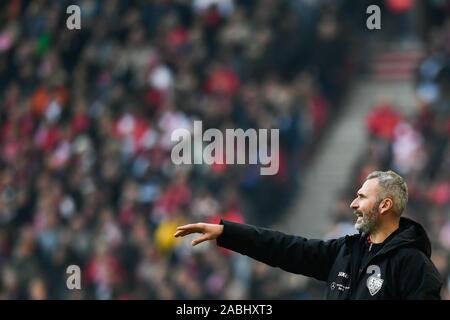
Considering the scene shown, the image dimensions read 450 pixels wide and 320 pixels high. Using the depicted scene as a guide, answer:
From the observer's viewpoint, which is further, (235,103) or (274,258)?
(235,103)

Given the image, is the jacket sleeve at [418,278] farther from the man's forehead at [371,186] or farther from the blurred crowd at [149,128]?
the blurred crowd at [149,128]

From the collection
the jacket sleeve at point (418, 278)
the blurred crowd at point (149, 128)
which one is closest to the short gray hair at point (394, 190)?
the jacket sleeve at point (418, 278)

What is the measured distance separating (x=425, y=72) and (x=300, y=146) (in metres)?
1.74

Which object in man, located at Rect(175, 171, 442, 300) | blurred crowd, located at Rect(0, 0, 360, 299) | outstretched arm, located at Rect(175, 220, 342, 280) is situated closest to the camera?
man, located at Rect(175, 171, 442, 300)

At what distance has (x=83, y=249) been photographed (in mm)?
15125

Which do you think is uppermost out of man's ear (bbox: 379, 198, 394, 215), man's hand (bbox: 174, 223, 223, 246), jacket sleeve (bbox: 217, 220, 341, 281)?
man's ear (bbox: 379, 198, 394, 215)

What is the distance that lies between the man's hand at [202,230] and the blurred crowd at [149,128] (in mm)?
6982

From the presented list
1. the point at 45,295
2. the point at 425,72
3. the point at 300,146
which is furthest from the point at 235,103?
the point at 45,295

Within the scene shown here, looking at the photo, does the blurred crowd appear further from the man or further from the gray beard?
the gray beard

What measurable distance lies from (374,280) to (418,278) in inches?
8.5

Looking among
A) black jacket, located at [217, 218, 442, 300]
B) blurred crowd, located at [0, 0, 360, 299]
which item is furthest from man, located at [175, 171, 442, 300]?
blurred crowd, located at [0, 0, 360, 299]

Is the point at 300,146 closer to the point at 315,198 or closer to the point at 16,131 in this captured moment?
the point at 315,198

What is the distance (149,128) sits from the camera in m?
16.0

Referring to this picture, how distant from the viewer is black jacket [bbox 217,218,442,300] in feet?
17.9
